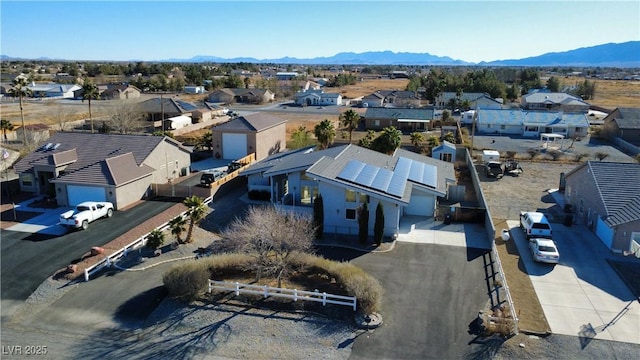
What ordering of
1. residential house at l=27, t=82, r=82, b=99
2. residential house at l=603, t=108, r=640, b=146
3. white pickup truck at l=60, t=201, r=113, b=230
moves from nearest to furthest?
white pickup truck at l=60, t=201, r=113, b=230 < residential house at l=603, t=108, r=640, b=146 < residential house at l=27, t=82, r=82, b=99

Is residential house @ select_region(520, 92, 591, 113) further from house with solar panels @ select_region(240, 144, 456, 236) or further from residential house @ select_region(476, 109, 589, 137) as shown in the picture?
house with solar panels @ select_region(240, 144, 456, 236)

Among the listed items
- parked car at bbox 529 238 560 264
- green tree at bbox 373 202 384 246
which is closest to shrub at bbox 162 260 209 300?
green tree at bbox 373 202 384 246

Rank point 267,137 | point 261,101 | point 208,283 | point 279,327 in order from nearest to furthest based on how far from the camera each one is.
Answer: point 279,327
point 208,283
point 267,137
point 261,101

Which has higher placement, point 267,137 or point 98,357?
point 267,137

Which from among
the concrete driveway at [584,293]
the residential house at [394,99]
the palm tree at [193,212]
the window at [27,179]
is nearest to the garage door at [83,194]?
the window at [27,179]

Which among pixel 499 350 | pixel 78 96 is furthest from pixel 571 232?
pixel 78 96

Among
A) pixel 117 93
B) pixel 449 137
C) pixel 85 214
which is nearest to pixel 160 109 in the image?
pixel 449 137

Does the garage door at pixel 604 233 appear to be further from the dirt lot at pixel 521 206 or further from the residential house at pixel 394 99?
the residential house at pixel 394 99

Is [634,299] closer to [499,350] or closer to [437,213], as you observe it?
[499,350]
